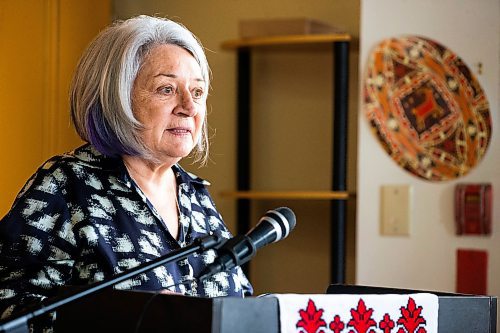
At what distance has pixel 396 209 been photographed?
3000 millimetres

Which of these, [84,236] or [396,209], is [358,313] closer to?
[84,236]

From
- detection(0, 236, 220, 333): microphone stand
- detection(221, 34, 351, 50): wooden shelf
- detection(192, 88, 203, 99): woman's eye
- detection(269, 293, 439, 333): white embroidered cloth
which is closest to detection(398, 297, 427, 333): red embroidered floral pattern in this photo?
detection(269, 293, 439, 333): white embroidered cloth

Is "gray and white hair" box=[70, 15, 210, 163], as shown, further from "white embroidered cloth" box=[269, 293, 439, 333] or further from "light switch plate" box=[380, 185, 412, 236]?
"light switch plate" box=[380, 185, 412, 236]

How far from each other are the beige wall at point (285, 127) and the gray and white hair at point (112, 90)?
6.05 ft

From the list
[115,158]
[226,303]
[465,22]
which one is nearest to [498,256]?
[465,22]

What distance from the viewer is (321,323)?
1252 mm

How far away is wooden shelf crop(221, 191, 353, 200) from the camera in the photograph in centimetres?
331

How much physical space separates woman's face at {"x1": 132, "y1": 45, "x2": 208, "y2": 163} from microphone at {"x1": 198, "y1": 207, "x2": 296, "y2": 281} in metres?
0.49

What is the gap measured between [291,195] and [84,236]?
6.06 ft

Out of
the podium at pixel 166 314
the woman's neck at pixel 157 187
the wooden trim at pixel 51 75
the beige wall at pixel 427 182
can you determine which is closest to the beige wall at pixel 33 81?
the wooden trim at pixel 51 75

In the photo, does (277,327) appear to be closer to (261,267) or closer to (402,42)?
(402,42)

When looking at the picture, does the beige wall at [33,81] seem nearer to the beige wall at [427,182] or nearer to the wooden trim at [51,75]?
the wooden trim at [51,75]

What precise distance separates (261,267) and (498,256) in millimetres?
1149

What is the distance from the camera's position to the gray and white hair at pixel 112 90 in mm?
1757
